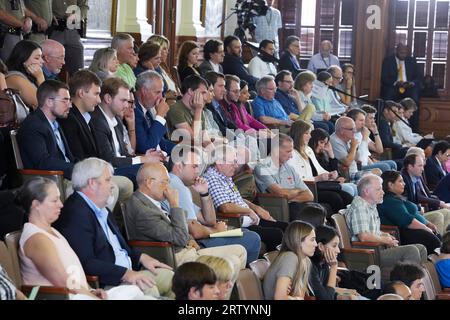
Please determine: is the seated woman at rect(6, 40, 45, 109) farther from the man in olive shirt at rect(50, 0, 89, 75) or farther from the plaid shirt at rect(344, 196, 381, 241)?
the plaid shirt at rect(344, 196, 381, 241)

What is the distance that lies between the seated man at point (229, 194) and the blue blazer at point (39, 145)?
1330mm

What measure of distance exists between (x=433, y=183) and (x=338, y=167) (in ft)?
5.15

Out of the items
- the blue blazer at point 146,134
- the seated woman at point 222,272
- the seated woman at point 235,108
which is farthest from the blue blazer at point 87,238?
the seated woman at point 235,108

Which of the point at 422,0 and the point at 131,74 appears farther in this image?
the point at 422,0

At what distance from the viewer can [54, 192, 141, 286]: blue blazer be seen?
4.85m

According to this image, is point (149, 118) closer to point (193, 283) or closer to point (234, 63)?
point (193, 283)

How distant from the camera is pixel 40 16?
24.6 ft

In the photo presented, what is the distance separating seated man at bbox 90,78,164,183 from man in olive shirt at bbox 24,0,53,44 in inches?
48.7

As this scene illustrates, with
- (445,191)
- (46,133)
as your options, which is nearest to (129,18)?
(445,191)

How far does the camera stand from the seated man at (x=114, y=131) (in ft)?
20.2

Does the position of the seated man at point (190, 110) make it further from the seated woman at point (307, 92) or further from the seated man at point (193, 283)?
the seated man at point (193, 283)

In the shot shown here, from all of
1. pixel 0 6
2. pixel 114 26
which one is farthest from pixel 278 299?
pixel 114 26
